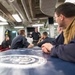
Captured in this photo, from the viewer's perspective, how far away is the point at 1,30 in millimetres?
13742

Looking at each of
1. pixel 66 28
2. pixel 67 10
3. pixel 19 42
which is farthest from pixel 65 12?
pixel 19 42

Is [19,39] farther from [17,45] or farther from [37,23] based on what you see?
[37,23]

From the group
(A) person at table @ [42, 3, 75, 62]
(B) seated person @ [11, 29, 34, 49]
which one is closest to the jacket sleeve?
(A) person at table @ [42, 3, 75, 62]

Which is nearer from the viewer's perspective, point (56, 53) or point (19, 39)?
point (56, 53)

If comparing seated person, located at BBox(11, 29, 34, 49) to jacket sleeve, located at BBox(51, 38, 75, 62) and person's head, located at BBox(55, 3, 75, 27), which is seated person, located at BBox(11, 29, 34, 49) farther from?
jacket sleeve, located at BBox(51, 38, 75, 62)

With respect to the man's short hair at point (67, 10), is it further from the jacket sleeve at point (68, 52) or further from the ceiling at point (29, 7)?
the ceiling at point (29, 7)

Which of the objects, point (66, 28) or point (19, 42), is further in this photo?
→ point (19, 42)

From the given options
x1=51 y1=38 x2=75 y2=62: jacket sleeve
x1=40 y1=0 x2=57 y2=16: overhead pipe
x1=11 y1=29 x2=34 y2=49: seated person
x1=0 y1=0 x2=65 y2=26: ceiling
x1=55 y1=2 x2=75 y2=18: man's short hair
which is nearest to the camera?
x1=51 y1=38 x2=75 y2=62: jacket sleeve

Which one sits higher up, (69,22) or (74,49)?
(69,22)

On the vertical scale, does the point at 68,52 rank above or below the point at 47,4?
below

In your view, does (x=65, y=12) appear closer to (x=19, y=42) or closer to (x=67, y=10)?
(x=67, y=10)

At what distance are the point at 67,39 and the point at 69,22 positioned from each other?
0.59ft

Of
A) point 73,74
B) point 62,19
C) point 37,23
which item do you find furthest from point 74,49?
point 37,23

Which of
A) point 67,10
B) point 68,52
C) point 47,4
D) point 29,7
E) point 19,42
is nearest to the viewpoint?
point 68,52
